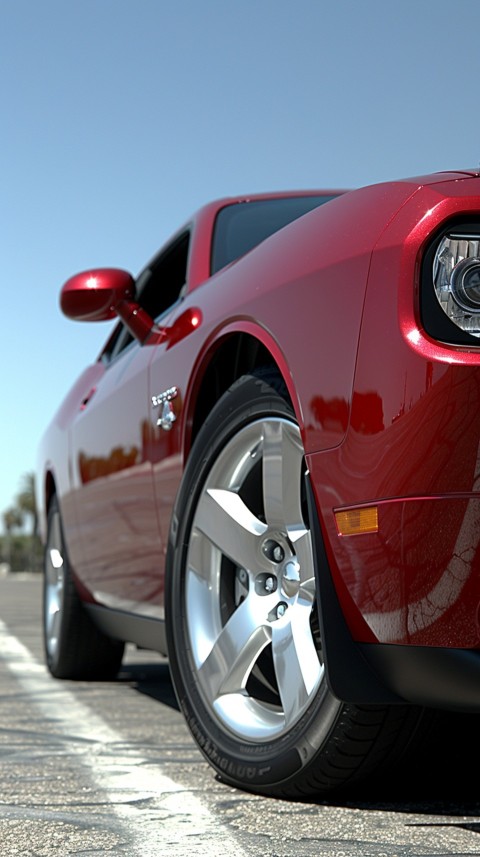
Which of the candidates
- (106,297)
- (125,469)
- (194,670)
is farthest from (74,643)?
(194,670)

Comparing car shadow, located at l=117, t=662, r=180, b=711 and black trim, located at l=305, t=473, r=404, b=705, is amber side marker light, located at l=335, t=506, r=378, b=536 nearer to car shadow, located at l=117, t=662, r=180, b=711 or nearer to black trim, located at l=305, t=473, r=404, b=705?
black trim, located at l=305, t=473, r=404, b=705

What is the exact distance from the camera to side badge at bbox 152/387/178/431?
10.0 ft

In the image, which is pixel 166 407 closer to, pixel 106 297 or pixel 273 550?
pixel 106 297

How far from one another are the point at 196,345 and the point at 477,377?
1.18m

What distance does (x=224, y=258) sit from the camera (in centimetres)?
354

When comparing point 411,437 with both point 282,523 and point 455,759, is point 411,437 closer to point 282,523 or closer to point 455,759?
point 282,523

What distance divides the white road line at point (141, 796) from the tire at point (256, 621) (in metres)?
0.15

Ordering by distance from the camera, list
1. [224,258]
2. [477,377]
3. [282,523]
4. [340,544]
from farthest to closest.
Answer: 1. [224,258]
2. [282,523]
3. [340,544]
4. [477,377]

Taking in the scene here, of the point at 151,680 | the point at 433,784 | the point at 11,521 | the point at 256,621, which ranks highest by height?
the point at 256,621

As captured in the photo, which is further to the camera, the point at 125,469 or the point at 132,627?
the point at 132,627

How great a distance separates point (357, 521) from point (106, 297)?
169 cm

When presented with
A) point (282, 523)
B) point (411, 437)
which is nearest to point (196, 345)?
point (282, 523)

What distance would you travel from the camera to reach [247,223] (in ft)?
12.1

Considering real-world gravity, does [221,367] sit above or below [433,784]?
above
